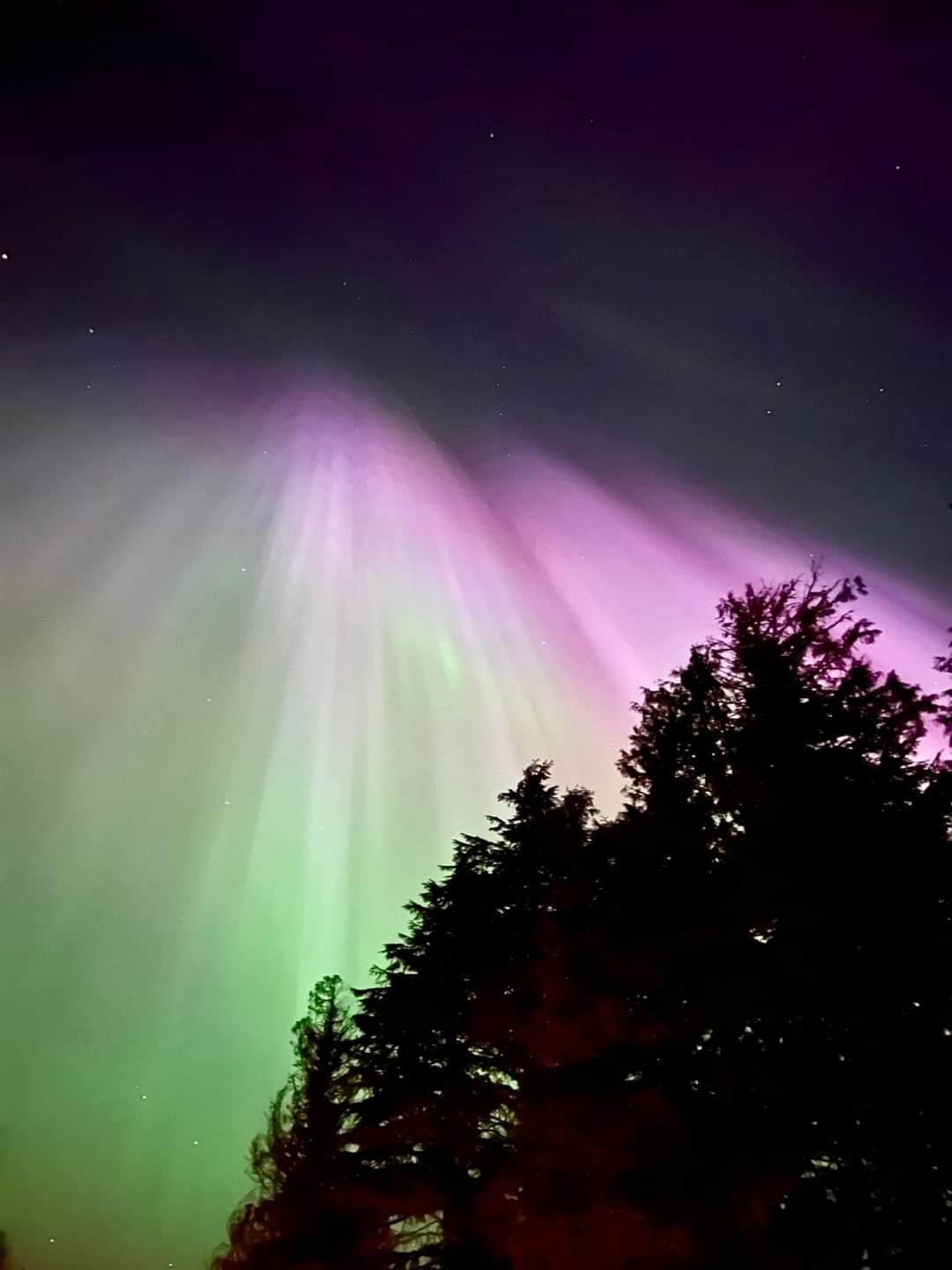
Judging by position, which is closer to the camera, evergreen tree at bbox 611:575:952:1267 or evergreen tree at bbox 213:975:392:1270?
evergreen tree at bbox 611:575:952:1267

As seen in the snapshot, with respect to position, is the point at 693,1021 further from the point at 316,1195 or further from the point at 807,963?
the point at 316,1195

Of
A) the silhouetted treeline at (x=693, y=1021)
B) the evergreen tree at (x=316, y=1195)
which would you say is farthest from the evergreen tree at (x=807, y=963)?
the evergreen tree at (x=316, y=1195)

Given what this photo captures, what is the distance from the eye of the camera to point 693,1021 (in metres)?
10.4

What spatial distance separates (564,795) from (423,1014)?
195 inches

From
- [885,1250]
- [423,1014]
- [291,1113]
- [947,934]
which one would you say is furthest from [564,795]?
[291,1113]

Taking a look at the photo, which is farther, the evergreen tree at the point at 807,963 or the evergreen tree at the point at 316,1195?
the evergreen tree at the point at 316,1195

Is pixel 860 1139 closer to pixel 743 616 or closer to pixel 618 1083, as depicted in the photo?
pixel 618 1083

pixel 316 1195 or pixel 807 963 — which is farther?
pixel 316 1195

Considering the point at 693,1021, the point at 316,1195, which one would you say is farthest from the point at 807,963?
the point at 316,1195

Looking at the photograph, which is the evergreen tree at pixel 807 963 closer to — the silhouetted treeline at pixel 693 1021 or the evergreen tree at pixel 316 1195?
the silhouetted treeline at pixel 693 1021

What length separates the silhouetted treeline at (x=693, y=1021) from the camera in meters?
8.81

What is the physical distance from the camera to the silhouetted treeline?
8.81 m

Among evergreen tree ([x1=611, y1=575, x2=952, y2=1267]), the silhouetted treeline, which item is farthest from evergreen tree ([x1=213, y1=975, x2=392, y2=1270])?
evergreen tree ([x1=611, y1=575, x2=952, y2=1267])

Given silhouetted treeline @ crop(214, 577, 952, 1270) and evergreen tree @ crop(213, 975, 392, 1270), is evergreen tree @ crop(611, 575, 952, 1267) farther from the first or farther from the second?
evergreen tree @ crop(213, 975, 392, 1270)
